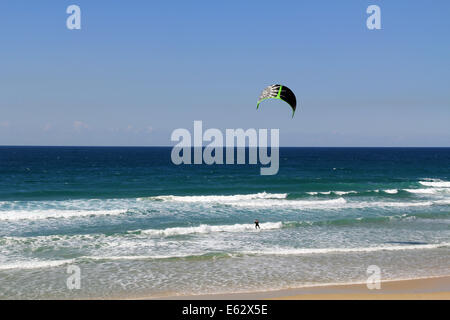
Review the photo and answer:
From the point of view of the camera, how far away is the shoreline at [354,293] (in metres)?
11.8

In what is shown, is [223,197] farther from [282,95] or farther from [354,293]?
[354,293]

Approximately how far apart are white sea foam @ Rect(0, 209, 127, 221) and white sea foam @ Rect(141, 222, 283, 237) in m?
5.82

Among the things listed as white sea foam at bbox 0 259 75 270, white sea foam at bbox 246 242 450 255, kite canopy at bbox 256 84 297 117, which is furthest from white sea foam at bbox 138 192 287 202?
white sea foam at bbox 0 259 75 270

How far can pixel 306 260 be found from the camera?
1591 centimetres

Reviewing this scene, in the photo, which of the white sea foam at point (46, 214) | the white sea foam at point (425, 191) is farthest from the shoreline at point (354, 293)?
the white sea foam at point (425, 191)

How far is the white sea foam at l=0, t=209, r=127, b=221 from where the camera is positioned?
23.6 m

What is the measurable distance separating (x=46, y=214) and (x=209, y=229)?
10.1 metres

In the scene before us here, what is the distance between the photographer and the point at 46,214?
2444 centimetres

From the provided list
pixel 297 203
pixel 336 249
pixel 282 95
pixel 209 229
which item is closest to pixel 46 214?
pixel 209 229

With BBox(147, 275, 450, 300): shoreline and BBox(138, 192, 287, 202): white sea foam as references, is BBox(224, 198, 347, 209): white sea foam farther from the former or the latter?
BBox(147, 275, 450, 300): shoreline

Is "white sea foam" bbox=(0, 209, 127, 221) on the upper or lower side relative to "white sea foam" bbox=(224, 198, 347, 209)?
upper

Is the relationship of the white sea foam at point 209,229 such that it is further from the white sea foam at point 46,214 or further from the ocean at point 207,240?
the white sea foam at point 46,214

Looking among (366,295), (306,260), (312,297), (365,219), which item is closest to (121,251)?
(306,260)
